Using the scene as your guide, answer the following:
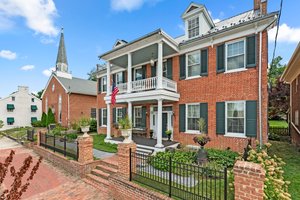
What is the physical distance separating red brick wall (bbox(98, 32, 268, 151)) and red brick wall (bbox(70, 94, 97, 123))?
1716cm

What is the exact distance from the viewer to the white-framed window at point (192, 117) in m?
10.6

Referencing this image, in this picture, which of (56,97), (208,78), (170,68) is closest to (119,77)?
(170,68)

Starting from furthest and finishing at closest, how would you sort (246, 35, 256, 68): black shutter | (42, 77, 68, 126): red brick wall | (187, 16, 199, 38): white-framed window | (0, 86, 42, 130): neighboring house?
1. (0, 86, 42, 130): neighboring house
2. (42, 77, 68, 126): red brick wall
3. (187, 16, 199, 38): white-framed window
4. (246, 35, 256, 68): black shutter

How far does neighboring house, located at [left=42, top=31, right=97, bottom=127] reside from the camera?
23.4 meters

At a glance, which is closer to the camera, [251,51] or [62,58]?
[251,51]

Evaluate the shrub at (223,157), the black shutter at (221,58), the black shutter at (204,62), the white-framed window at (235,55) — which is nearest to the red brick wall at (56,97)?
the black shutter at (204,62)

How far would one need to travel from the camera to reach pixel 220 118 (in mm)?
9586

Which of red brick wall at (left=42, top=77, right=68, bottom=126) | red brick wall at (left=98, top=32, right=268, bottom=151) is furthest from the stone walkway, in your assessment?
red brick wall at (left=42, top=77, right=68, bottom=126)

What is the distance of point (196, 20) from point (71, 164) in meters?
11.6

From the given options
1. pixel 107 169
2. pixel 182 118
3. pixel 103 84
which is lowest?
pixel 107 169

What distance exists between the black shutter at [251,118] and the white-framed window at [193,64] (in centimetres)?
353

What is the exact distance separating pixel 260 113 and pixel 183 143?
4718mm

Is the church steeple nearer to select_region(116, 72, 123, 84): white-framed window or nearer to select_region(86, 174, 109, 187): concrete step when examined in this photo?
select_region(116, 72, 123, 84): white-framed window

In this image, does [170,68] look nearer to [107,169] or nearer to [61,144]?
[107,169]
